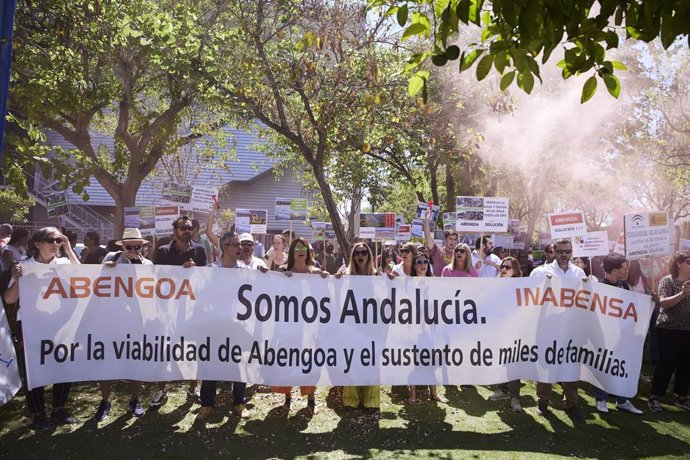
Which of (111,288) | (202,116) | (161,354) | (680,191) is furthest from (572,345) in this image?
(680,191)

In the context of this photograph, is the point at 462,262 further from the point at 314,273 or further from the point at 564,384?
the point at 314,273

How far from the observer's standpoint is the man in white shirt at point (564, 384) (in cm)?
656

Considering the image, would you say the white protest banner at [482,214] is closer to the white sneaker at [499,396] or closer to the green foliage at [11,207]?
the white sneaker at [499,396]

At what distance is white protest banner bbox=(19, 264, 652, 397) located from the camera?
5.63 meters

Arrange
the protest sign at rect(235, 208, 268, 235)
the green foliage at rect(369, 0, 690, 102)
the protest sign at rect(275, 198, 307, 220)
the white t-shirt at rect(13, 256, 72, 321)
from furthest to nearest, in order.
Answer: the protest sign at rect(235, 208, 268, 235)
the protest sign at rect(275, 198, 307, 220)
the white t-shirt at rect(13, 256, 72, 321)
the green foliage at rect(369, 0, 690, 102)

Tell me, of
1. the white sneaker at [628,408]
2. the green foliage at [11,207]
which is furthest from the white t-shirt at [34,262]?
the green foliage at [11,207]

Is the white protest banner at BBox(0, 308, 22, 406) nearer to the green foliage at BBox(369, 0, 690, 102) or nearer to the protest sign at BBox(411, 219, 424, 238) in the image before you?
the green foliage at BBox(369, 0, 690, 102)

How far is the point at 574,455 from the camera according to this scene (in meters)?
5.46

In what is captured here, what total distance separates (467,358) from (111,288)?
11.4 ft

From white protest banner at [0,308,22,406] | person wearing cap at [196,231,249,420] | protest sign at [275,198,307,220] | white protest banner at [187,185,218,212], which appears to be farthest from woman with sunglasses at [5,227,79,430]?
Answer: protest sign at [275,198,307,220]

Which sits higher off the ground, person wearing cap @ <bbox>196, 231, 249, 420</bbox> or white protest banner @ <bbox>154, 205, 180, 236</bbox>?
white protest banner @ <bbox>154, 205, 180, 236</bbox>

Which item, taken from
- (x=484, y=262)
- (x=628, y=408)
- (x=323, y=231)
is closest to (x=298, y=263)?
(x=484, y=262)

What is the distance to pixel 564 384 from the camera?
6.74 meters

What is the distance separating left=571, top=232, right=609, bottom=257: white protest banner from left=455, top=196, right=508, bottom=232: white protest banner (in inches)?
50.1
